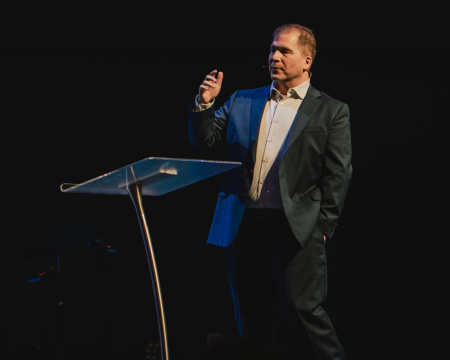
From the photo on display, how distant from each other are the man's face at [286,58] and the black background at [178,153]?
4.01ft

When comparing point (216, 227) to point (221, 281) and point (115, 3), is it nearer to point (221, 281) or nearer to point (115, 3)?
point (221, 281)

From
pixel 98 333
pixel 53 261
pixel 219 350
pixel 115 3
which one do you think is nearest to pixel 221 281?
pixel 98 333

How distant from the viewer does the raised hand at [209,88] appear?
5.65ft

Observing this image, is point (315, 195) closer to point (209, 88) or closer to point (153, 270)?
point (209, 88)

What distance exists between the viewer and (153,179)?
1265 mm

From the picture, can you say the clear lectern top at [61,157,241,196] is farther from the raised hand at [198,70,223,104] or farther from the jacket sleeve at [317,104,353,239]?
the jacket sleeve at [317,104,353,239]

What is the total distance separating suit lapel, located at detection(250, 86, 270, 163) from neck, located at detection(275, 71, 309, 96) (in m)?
0.06

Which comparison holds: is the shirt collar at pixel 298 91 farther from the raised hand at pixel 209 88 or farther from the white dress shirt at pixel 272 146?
the raised hand at pixel 209 88

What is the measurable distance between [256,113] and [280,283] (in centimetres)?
76

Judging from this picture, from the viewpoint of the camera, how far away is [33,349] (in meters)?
2.78

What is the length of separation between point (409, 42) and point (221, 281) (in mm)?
2222

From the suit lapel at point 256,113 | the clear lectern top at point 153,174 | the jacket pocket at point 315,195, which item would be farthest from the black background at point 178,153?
the clear lectern top at point 153,174

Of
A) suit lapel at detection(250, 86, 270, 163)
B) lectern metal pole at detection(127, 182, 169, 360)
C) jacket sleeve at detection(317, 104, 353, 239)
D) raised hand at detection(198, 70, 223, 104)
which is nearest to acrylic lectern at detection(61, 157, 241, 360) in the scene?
lectern metal pole at detection(127, 182, 169, 360)

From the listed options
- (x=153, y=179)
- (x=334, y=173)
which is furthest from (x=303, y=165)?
(x=153, y=179)
